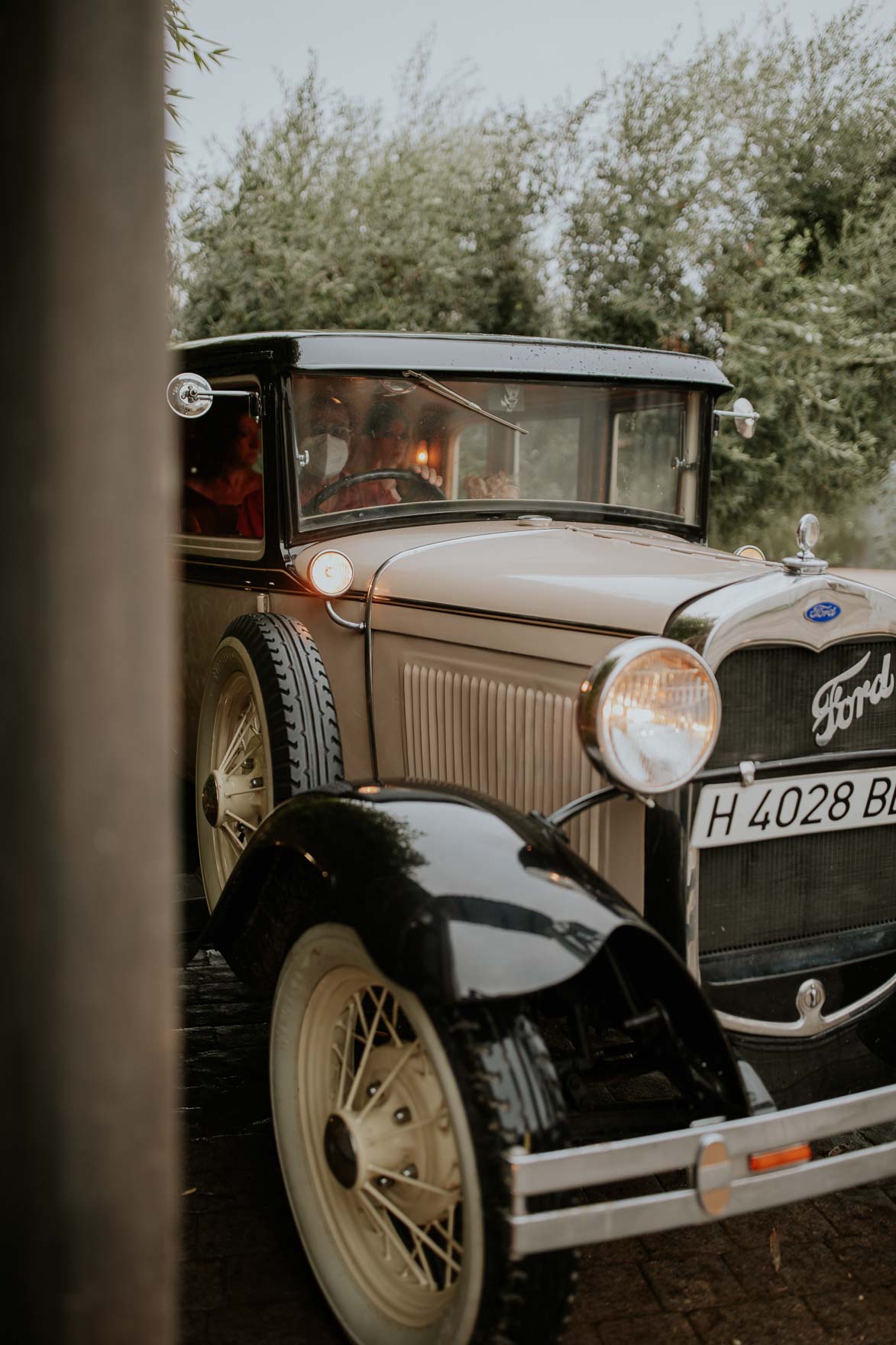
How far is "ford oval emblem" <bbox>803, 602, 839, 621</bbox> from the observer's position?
2.32m

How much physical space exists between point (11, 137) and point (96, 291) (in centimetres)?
16

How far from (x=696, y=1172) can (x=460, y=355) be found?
7.93 ft

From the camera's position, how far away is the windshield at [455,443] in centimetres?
342

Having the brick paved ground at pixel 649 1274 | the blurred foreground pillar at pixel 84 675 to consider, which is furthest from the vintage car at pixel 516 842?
the blurred foreground pillar at pixel 84 675

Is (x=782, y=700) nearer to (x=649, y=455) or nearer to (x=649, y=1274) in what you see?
(x=649, y=1274)

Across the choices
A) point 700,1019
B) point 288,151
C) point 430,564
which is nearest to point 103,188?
point 700,1019

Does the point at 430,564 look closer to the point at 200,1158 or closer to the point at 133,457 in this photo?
the point at 200,1158

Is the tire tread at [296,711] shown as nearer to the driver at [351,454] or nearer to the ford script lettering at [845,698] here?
the driver at [351,454]

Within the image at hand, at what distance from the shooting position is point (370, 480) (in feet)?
11.4

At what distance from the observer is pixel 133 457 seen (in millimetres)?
1142

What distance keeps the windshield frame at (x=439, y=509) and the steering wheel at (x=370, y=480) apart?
0.04 meters

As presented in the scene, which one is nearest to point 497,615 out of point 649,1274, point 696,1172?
point 696,1172

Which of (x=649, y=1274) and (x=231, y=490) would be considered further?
(x=231, y=490)

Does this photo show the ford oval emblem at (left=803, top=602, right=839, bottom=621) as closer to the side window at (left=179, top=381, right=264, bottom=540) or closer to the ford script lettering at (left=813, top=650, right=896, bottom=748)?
the ford script lettering at (left=813, top=650, right=896, bottom=748)
